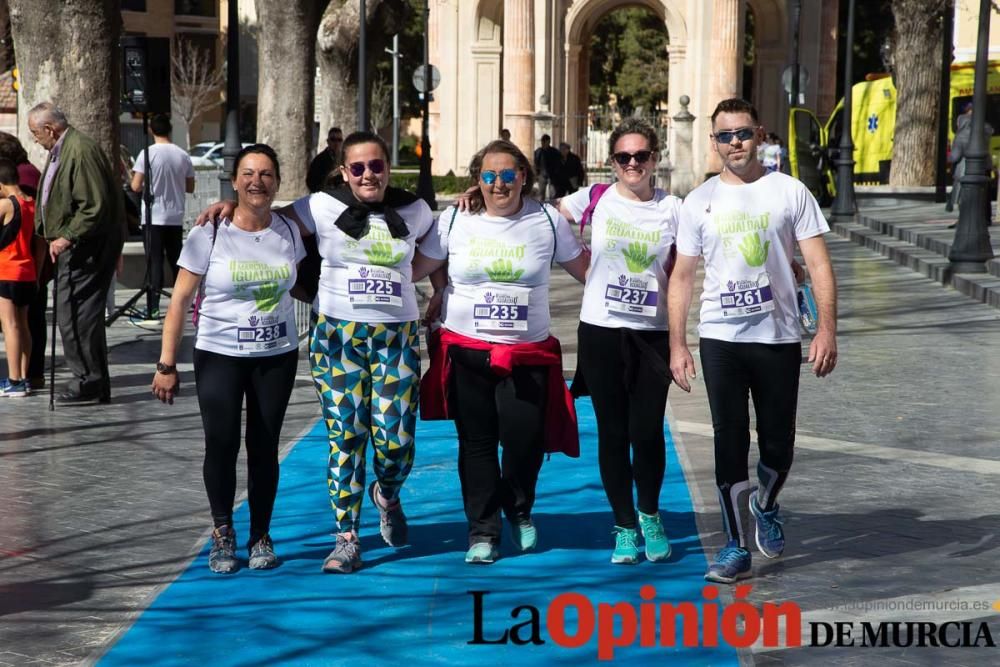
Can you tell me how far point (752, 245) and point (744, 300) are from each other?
0.71ft

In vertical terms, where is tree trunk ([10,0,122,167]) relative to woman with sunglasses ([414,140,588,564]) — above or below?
above

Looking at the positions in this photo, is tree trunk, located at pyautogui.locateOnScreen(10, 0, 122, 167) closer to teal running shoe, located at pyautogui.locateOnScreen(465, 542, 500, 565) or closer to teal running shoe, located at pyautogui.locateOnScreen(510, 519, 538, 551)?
teal running shoe, located at pyautogui.locateOnScreen(510, 519, 538, 551)

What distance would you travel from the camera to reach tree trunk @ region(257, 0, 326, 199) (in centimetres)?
2275

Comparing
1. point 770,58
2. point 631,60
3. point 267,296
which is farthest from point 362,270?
point 631,60

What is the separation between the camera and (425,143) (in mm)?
35750

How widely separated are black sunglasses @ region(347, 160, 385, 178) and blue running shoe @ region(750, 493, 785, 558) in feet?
6.67

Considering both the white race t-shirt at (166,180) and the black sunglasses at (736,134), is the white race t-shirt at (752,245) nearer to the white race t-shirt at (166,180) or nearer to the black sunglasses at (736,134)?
the black sunglasses at (736,134)

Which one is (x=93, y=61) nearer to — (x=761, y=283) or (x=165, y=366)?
(x=165, y=366)

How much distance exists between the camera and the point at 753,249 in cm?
619

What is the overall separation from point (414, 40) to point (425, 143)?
1795 inches

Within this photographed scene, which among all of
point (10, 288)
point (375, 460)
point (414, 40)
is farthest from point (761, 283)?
point (414, 40)

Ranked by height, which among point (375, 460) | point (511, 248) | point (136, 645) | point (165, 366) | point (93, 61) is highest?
point (93, 61)

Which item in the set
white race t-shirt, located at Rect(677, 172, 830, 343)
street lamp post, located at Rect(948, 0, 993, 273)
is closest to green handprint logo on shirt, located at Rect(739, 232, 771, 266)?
white race t-shirt, located at Rect(677, 172, 830, 343)

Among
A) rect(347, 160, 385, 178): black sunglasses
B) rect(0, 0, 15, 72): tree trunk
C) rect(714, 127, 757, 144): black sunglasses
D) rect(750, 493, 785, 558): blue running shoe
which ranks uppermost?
rect(0, 0, 15, 72): tree trunk
